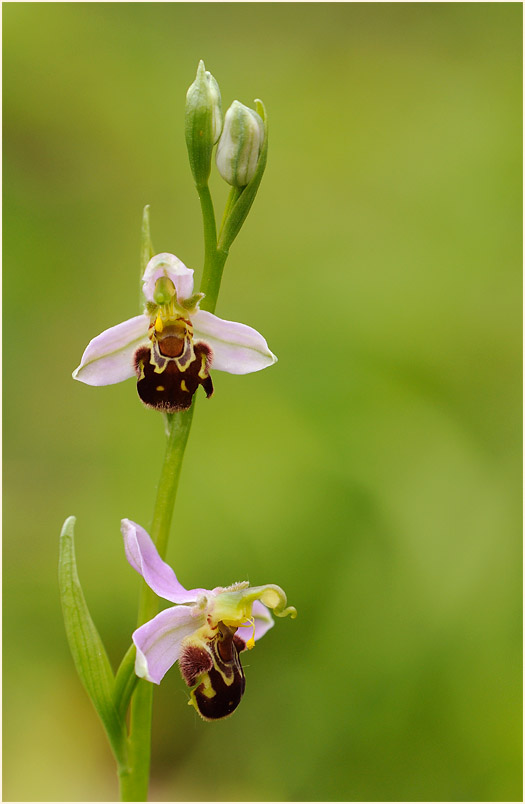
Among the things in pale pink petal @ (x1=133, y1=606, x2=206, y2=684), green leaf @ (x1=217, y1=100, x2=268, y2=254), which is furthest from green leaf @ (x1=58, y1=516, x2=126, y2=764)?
green leaf @ (x1=217, y1=100, x2=268, y2=254)

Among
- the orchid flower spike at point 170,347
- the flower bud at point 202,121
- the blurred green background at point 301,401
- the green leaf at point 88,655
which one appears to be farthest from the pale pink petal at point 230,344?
the blurred green background at point 301,401

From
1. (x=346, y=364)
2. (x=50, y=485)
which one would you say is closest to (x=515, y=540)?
(x=346, y=364)

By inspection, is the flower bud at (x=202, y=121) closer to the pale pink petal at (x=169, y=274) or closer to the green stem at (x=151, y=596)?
the pale pink petal at (x=169, y=274)

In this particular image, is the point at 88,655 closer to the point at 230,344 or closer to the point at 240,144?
the point at 230,344

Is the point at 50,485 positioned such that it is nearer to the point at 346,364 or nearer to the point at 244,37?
the point at 346,364

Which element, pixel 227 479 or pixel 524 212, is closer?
pixel 227 479

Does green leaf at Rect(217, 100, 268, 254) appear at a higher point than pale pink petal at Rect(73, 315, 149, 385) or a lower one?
higher

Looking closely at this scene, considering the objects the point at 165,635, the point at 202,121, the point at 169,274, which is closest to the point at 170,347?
the point at 169,274

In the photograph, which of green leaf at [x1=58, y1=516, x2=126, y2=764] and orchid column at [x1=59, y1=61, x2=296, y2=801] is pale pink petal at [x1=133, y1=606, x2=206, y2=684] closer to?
orchid column at [x1=59, y1=61, x2=296, y2=801]
